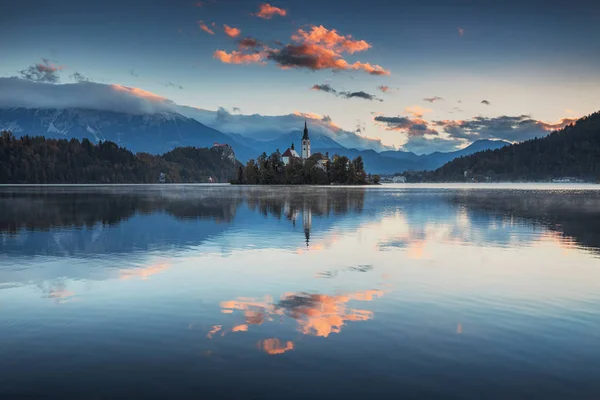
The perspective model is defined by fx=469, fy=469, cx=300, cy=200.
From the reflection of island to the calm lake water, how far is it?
74mm

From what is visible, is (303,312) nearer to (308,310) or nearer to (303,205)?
(308,310)

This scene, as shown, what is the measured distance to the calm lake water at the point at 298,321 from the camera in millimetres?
9742

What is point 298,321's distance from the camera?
45.7 ft

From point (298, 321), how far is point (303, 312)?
1.04 m

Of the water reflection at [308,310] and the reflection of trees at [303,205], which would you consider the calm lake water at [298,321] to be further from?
the reflection of trees at [303,205]

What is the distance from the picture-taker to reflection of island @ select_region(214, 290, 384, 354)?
13023 millimetres

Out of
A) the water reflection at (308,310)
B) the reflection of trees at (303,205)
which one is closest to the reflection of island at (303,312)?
the water reflection at (308,310)

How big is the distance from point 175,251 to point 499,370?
21.8 metres

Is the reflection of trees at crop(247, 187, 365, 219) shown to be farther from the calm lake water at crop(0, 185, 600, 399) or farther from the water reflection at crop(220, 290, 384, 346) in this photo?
the water reflection at crop(220, 290, 384, 346)

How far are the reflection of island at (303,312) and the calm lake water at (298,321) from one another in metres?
0.07

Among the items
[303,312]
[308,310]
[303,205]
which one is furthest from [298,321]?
[303,205]

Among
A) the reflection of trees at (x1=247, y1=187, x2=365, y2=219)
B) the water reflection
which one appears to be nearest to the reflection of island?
the water reflection

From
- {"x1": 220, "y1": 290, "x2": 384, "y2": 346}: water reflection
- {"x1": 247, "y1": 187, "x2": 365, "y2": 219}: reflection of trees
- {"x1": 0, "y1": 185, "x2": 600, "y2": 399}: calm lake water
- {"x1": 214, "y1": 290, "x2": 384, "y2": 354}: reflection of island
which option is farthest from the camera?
{"x1": 247, "y1": 187, "x2": 365, "y2": 219}: reflection of trees

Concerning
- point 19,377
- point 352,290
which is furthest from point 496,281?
point 19,377
